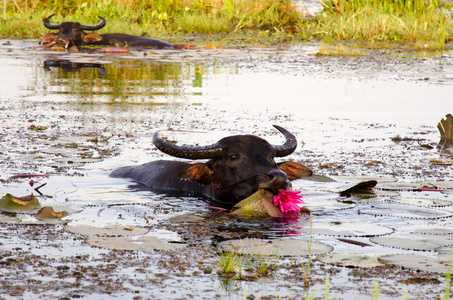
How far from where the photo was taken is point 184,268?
3.99m

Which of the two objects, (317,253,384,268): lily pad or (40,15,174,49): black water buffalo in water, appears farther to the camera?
(40,15,174,49): black water buffalo in water

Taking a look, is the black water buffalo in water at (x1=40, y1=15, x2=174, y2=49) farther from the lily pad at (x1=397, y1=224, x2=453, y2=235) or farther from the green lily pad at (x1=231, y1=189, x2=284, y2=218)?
the lily pad at (x1=397, y1=224, x2=453, y2=235)

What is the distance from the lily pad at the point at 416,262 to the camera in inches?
157

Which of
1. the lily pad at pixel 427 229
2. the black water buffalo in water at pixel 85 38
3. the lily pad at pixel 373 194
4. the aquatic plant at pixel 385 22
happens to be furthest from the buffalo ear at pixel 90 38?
the lily pad at pixel 427 229

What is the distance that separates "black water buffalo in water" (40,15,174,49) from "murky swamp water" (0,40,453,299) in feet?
13.0

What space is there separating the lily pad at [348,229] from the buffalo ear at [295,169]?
39.7 inches

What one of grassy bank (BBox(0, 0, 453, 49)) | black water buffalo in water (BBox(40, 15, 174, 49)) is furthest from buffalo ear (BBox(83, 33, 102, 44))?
grassy bank (BBox(0, 0, 453, 49))

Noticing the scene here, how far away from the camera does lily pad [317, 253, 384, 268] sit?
407 cm

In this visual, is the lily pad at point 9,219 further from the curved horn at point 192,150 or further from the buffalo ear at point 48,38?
the buffalo ear at point 48,38

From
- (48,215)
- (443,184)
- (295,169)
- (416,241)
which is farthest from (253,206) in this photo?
(443,184)

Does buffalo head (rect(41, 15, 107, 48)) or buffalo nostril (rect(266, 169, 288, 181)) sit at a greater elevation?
buffalo nostril (rect(266, 169, 288, 181))

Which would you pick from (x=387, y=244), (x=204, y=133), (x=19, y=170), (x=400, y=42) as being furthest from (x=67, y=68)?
(x=387, y=244)

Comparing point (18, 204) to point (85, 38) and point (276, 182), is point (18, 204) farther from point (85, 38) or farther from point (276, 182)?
point (85, 38)

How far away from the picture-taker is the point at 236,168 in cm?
595
